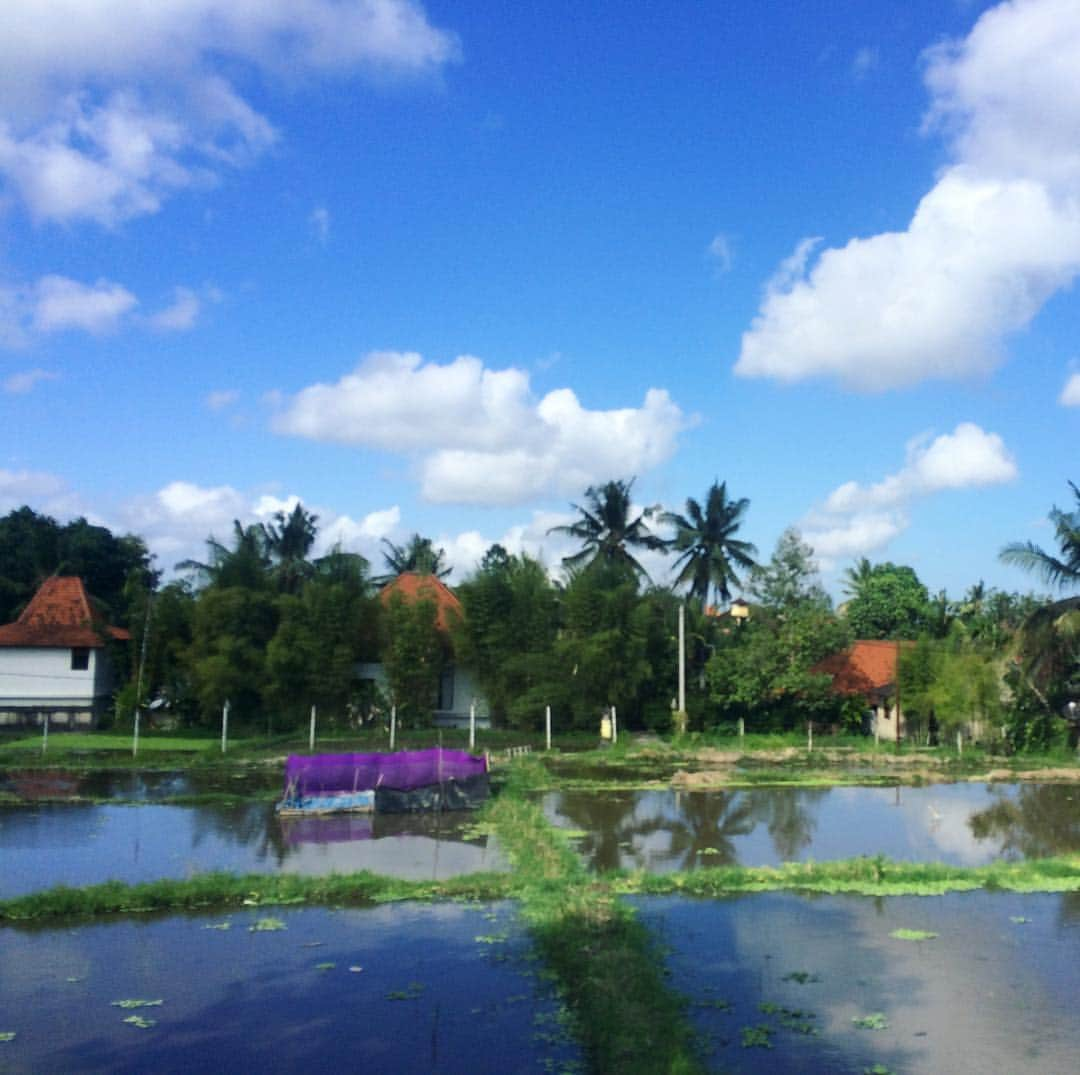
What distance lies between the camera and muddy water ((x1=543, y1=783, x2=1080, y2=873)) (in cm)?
1589

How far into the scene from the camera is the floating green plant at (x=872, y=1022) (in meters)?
8.27

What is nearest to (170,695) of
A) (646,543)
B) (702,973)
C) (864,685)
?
(646,543)

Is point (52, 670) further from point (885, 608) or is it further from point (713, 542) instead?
point (885, 608)

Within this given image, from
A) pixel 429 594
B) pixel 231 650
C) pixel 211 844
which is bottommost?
pixel 211 844

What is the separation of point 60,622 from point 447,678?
13.1m

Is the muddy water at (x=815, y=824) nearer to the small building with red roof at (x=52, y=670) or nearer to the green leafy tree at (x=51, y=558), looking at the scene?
the small building with red roof at (x=52, y=670)

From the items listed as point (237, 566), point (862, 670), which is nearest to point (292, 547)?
point (237, 566)

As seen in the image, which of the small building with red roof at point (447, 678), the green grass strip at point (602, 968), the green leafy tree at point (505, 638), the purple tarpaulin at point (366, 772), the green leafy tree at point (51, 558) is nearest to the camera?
the green grass strip at point (602, 968)

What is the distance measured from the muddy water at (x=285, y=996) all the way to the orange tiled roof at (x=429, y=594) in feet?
71.3

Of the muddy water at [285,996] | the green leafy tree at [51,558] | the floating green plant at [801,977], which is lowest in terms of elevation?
the muddy water at [285,996]

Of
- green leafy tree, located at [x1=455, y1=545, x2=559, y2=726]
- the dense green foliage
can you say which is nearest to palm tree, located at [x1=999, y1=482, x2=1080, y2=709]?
the dense green foliage

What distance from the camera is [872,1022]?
836cm

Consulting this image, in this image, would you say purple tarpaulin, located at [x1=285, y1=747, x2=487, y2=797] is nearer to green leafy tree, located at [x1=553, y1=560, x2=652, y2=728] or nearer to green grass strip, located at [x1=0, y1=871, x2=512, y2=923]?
green grass strip, located at [x1=0, y1=871, x2=512, y2=923]

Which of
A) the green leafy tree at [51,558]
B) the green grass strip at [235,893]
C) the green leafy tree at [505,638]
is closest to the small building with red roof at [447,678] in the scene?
the green leafy tree at [505,638]
